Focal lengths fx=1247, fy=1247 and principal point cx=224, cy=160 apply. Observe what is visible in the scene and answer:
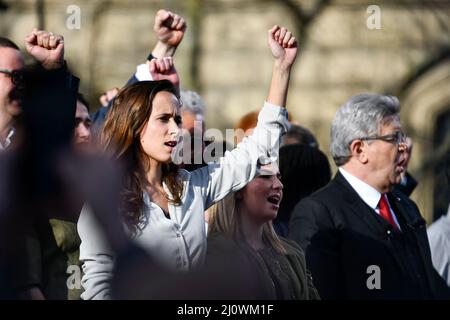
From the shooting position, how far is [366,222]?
5.58 metres

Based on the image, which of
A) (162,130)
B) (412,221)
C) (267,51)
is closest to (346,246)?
(412,221)

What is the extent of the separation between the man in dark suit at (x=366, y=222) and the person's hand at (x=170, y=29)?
2.82 ft

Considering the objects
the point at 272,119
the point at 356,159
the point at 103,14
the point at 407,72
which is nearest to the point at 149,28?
the point at 103,14

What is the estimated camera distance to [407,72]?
14.1 meters

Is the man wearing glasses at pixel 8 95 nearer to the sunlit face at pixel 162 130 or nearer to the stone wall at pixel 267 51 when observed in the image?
the sunlit face at pixel 162 130

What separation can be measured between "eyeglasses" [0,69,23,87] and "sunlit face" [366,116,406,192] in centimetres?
180

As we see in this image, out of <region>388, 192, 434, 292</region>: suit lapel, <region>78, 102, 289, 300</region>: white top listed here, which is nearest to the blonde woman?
<region>78, 102, 289, 300</region>: white top

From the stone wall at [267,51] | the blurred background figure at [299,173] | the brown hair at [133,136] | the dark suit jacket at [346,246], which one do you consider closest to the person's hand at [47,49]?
the brown hair at [133,136]

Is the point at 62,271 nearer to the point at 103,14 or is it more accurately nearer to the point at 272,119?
the point at 272,119

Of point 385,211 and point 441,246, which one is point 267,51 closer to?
point 441,246

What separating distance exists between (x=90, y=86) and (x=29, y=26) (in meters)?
1.14

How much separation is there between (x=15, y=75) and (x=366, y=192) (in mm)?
1800

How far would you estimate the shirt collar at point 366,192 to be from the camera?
5691 millimetres

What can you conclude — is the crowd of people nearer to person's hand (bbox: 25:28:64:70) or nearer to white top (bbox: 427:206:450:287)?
person's hand (bbox: 25:28:64:70)
